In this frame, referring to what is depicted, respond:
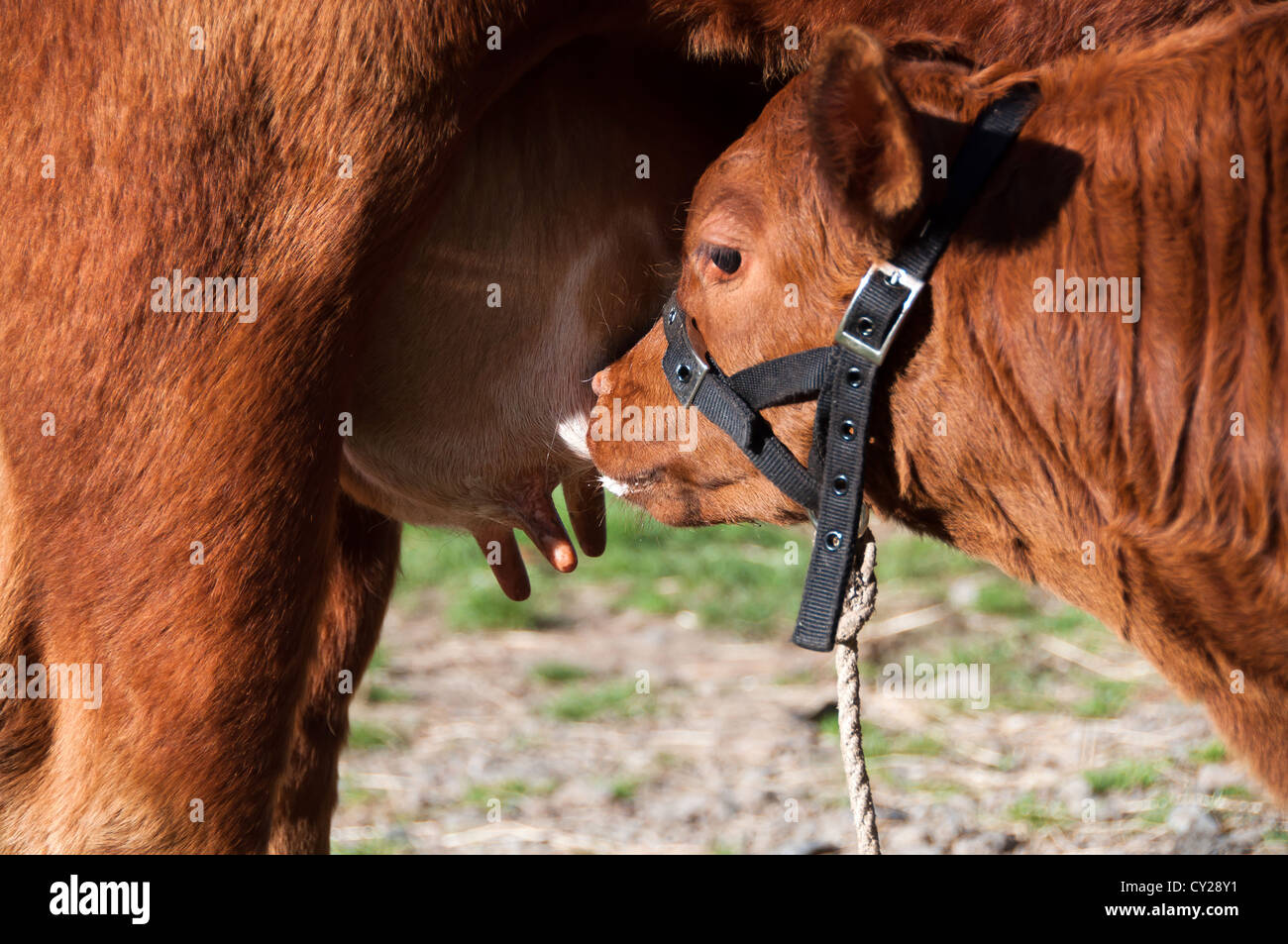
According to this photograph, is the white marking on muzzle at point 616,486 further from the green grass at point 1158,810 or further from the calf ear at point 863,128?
the green grass at point 1158,810

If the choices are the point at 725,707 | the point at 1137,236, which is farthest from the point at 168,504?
the point at 725,707

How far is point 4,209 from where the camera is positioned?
2258 mm

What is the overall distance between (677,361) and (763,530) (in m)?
4.58

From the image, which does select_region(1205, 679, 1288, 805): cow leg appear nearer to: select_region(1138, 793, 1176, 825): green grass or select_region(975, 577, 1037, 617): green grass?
select_region(1138, 793, 1176, 825): green grass

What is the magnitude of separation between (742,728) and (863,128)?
310 cm

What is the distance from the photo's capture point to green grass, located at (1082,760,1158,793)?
4.12 m

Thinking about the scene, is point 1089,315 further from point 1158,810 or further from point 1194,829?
point 1158,810

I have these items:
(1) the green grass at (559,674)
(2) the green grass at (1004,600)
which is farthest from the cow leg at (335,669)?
(2) the green grass at (1004,600)

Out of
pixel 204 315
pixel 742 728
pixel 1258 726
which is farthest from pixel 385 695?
pixel 1258 726

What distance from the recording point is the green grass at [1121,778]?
→ 4121 millimetres

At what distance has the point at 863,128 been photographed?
2.05 metres

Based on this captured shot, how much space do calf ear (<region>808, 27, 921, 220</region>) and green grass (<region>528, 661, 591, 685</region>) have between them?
3.47m

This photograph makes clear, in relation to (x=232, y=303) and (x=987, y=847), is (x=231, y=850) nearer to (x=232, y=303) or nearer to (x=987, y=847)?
(x=232, y=303)

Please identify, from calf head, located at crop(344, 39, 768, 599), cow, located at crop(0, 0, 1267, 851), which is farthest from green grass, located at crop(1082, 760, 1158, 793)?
cow, located at crop(0, 0, 1267, 851)
